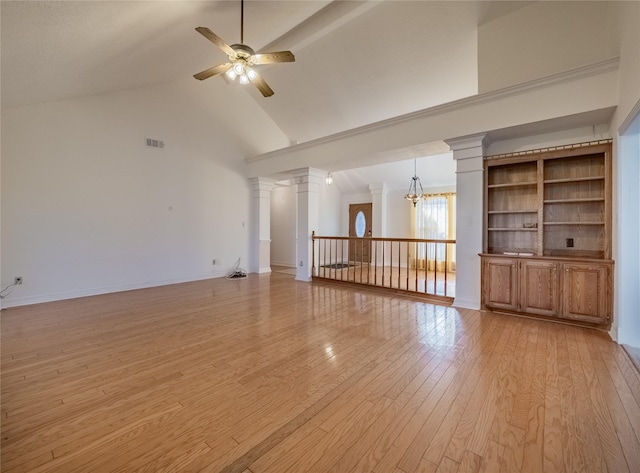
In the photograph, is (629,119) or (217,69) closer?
(629,119)

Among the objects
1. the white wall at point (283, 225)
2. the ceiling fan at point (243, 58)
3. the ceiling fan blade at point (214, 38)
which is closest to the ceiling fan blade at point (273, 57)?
the ceiling fan at point (243, 58)

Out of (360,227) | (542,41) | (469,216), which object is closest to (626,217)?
(469,216)

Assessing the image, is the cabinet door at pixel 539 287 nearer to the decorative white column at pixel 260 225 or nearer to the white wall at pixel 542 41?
the white wall at pixel 542 41

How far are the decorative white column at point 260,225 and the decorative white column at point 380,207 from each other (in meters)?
3.57

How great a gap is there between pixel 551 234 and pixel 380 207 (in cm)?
564

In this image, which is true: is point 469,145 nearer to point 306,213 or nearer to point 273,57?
point 273,57

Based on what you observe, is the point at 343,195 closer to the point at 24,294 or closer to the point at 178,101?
the point at 178,101

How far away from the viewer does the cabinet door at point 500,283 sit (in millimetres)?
3682

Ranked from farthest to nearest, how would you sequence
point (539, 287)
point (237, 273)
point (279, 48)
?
1. point (237, 273)
2. point (279, 48)
3. point (539, 287)

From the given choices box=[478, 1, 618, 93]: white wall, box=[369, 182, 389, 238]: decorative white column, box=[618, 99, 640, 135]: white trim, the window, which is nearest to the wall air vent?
box=[478, 1, 618, 93]: white wall

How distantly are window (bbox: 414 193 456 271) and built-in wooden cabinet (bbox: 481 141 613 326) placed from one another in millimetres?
3993

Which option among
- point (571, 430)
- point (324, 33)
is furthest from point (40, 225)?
point (571, 430)

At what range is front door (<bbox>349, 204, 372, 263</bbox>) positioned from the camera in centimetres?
981

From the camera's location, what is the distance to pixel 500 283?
378 cm
